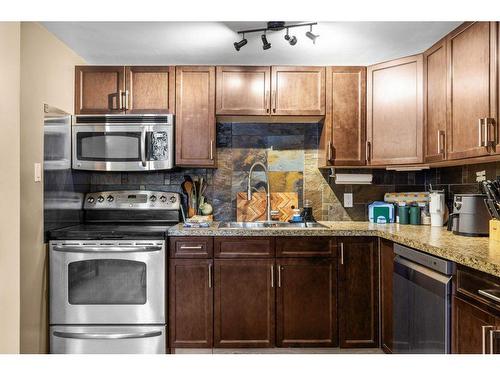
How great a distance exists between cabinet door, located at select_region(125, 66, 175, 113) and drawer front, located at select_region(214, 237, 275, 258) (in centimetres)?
114

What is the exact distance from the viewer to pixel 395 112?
271 cm

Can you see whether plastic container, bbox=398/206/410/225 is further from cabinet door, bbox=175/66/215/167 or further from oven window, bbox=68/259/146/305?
oven window, bbox=68/259/146/305

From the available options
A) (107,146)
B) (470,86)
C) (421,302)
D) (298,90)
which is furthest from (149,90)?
(421,302)

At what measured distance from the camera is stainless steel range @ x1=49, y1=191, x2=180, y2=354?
2.45 metres

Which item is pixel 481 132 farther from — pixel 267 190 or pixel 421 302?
pixel 267 190

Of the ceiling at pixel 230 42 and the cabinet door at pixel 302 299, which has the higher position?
the ceiling at pixel 230 42

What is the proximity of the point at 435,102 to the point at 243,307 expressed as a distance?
1905mm

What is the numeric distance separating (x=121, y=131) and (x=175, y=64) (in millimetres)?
770

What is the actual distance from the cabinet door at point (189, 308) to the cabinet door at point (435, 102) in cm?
172

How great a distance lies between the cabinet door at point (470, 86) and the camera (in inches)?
71.4

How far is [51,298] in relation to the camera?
2.45 meters

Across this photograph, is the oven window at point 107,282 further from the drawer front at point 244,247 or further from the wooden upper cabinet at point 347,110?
the wooden upper cabinet at point 347,110

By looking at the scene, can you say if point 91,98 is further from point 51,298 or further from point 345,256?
point 345,256

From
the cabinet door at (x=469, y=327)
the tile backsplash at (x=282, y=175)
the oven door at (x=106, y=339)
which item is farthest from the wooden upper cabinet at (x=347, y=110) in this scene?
the oven door at (x=106, y=339)
